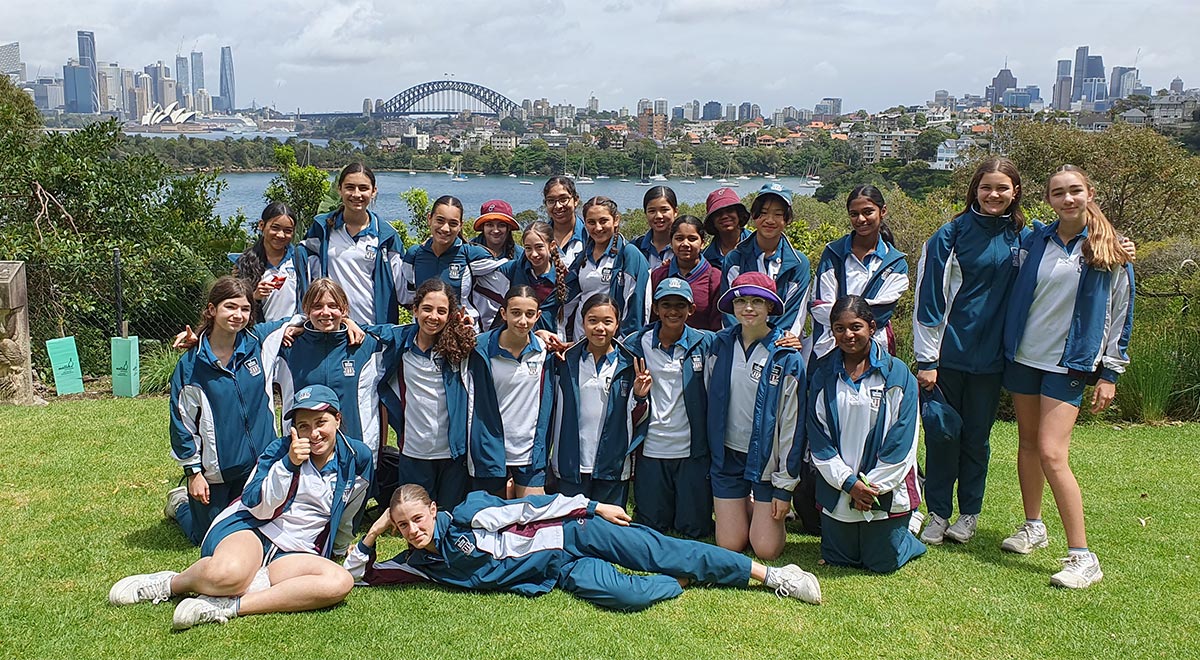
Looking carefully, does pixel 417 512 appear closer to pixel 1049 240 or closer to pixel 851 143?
pixel 1049 240

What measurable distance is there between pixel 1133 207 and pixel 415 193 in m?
23.0

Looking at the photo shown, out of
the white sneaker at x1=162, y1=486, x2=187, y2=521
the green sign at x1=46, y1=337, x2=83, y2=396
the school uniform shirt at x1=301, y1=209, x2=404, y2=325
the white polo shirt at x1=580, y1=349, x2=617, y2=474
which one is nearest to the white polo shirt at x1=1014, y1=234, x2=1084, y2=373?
the white polo shirt at x1=580, y1=349, x2=617, y2=474

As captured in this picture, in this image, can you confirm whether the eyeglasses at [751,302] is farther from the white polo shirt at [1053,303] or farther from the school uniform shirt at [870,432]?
the white polo shirt at [1053,303]

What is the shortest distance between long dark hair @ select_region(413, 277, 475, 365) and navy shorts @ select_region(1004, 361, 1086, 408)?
9.85ft

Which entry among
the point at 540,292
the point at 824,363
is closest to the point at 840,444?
the point at 824,363

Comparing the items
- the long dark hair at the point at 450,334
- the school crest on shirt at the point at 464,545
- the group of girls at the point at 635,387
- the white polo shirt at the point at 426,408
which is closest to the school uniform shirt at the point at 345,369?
the group of girls at the point at 635,387

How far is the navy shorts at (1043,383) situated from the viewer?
4.84 meters

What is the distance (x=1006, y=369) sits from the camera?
512 centimetres

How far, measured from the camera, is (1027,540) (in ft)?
17.1

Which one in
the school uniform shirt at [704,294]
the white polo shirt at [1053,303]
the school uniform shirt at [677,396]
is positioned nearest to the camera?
the white polo shirt at [1053,303]

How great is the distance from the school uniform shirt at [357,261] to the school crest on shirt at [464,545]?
1945 mm

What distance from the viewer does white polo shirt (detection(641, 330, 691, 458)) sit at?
5.52 metres

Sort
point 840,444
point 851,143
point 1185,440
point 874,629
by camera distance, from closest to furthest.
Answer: point 874,629
point 840,444
point 1185,440
point 851,143

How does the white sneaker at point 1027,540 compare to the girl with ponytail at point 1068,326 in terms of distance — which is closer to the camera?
the girl with ponytail at point 1068,326
